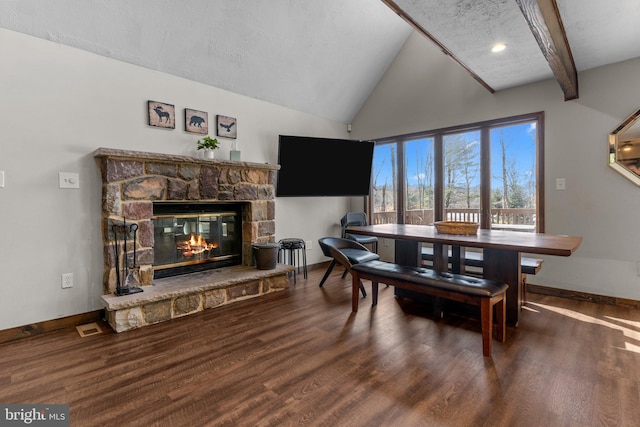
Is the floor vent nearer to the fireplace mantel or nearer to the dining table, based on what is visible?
the fireplace mantel

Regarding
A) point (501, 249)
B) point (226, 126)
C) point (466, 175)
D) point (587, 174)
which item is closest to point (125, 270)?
point (226, 126)

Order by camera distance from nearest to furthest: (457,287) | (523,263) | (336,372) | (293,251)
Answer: (336,372), (457,287), (523,263), (293,251)

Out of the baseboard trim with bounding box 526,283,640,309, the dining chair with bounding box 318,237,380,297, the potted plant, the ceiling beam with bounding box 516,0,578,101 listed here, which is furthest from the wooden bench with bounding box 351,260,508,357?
the potted plant

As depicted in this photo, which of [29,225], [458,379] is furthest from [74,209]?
[458,379]

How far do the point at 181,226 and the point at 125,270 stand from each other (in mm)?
775

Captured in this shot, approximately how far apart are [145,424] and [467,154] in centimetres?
435

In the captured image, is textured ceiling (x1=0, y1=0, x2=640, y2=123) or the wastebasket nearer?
textured ceiling (x1=0, y1=0, x2=640, y2=123)

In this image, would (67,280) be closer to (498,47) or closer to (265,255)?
(265,255)

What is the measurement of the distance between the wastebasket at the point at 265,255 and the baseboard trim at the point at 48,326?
1.53m

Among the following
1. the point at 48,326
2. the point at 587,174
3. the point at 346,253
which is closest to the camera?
the point at 48,326

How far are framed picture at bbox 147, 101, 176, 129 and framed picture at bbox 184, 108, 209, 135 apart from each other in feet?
0.44

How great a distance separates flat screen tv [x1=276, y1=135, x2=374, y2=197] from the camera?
4.25m

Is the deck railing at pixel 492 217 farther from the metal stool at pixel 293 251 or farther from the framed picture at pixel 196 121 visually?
the framed picture at pixel 196 121

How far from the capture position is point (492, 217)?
407cm
